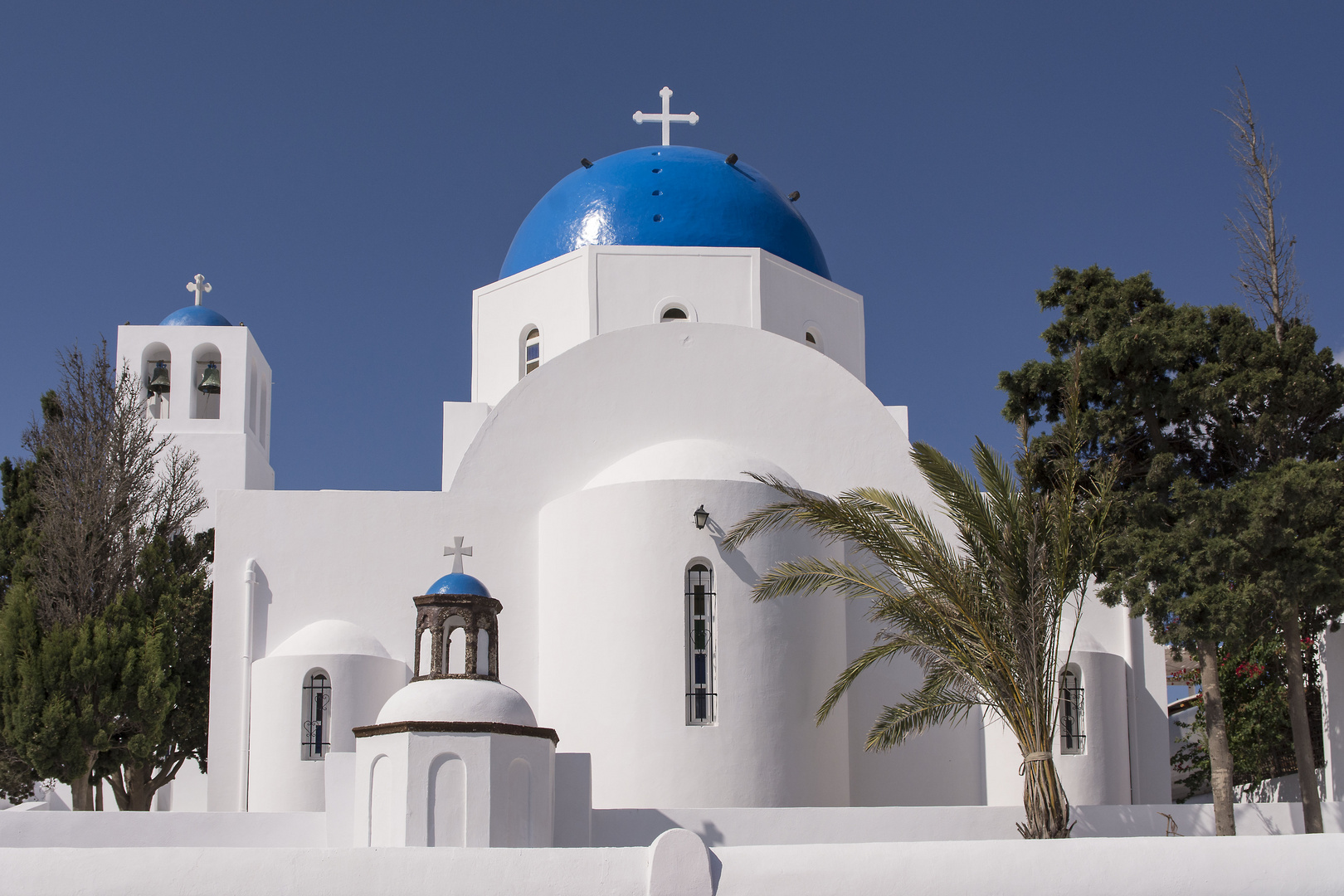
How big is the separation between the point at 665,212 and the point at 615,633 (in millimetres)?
6641

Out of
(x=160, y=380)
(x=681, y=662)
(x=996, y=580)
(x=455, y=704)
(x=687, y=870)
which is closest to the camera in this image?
(x=687, y=870)

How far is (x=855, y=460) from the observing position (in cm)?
1479

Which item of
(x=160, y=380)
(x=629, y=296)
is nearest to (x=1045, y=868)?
(x=629, y=296)

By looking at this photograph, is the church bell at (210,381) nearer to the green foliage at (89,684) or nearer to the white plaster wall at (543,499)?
the green foliage at (89,684)

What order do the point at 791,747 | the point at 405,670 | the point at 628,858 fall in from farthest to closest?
the point at 405,670 → the point at 791,747 → the point at 628,858

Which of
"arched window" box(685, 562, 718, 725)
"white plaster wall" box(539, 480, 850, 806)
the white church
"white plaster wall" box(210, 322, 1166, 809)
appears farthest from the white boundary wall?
"white plaster wall" box(210, 322, 1166, 809)

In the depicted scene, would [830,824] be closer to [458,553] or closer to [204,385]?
[458,553]

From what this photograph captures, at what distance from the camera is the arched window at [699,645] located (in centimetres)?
1245

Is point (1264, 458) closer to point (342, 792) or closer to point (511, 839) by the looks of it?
point (511, 839)

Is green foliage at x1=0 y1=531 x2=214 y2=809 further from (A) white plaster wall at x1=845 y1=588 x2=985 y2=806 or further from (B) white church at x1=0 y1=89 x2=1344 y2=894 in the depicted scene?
(A) white plaster wall at x1=845 y1=588 x2=985 y2=806

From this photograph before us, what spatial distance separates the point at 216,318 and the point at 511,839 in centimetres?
1484

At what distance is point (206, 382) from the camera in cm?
2198

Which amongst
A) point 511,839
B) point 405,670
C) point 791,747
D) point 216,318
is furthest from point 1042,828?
point 216,318

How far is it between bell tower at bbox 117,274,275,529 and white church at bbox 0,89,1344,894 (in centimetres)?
612
